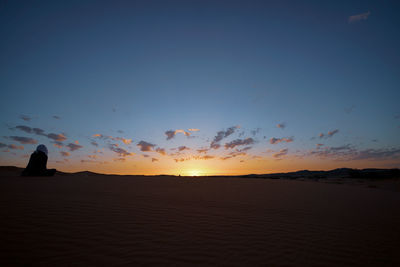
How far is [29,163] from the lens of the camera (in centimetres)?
1122

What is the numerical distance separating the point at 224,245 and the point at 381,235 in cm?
379

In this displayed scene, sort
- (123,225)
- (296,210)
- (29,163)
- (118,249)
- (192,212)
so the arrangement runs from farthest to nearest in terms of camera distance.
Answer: (29,163)
(296,210)
(192,212)
(123,225)
(118,249)

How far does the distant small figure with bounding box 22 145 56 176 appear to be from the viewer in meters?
11.1

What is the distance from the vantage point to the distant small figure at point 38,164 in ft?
36.6

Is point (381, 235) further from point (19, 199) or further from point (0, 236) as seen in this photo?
point (19, 199)

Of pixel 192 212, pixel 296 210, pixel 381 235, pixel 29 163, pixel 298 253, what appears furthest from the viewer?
pixel 29 163

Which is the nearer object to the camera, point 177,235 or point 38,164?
point 177,235

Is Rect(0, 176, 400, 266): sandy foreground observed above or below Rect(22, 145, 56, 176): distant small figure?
below

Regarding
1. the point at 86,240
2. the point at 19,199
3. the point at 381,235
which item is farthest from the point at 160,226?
the point at 381,235

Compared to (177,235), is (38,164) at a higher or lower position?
higher

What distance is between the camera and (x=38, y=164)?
446 inches

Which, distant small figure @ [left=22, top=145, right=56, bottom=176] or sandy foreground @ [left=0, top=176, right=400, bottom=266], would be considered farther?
distant small figure @ [left=22, top=145, right=56, bottom=176]

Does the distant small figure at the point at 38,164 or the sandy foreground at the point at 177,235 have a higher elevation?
Answer: the distant small figure at the point at 38,164

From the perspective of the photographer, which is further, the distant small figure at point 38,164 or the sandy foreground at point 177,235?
the distant small figure at point 38,164
